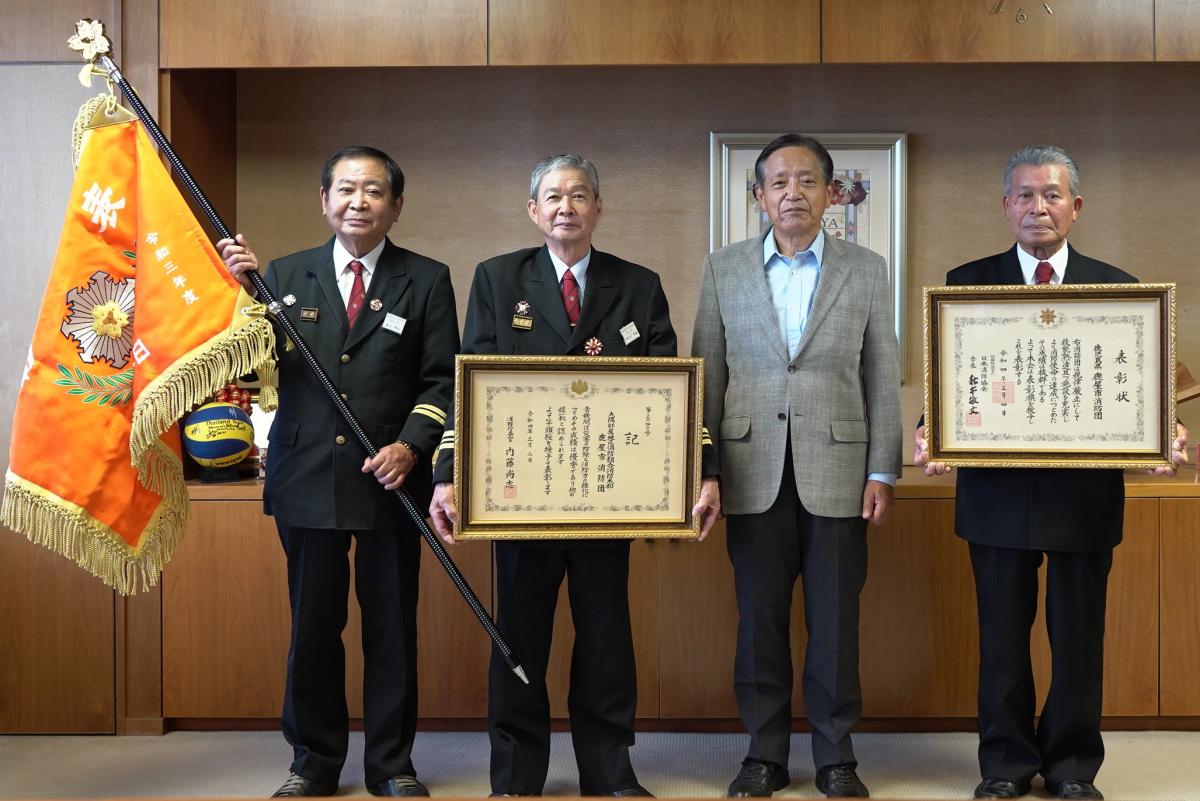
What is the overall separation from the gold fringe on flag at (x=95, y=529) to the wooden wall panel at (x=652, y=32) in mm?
1622

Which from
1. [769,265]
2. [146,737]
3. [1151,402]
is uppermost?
[769,265]

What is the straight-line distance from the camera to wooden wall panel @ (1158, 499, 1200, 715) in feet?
10.5

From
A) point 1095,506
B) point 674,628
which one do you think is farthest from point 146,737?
point 1095,506

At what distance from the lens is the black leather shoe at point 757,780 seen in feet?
8.66

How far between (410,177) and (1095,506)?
242 cm

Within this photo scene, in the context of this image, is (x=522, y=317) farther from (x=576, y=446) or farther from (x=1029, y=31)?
(x=1029, y=31)

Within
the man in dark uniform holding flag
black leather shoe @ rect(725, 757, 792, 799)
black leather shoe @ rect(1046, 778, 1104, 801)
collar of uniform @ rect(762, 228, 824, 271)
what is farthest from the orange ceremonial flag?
black leather shoe @ rect(1046, 778, 1104, 801)

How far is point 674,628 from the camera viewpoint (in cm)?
330

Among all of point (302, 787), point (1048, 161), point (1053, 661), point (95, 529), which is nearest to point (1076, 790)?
point (1053, 661)

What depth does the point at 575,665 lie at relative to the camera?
8.70 feet

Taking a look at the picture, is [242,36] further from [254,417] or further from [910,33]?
[910,33]

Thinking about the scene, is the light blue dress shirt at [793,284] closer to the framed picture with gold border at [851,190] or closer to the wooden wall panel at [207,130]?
the framed picture with gold border at [851,190]

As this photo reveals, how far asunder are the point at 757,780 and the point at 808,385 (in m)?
0.94

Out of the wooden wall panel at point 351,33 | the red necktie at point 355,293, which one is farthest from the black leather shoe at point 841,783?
the wooden wall panel at point 351,33
